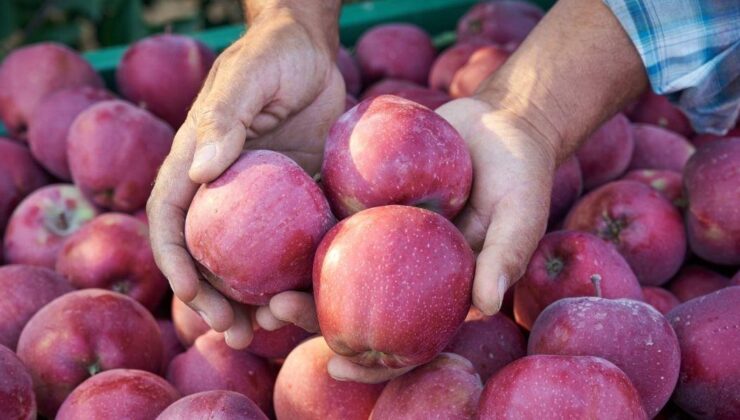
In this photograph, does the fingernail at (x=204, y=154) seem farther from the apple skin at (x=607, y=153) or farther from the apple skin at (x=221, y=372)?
the apple skin at (x=607, y=153)

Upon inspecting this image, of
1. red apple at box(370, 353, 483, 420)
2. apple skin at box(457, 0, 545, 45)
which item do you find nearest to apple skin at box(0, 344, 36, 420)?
red apple at box(370, 353, 483, 420)

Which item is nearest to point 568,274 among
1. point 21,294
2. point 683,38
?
point 683,38

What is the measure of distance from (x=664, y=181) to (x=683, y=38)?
43cm

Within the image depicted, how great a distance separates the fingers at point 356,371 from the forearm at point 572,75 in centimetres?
71

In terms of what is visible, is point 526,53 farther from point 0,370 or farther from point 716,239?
point 0,370

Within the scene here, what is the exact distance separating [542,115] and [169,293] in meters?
1.05

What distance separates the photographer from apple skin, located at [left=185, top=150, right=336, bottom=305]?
133cm

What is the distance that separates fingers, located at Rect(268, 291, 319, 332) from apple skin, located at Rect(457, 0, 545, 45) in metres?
1.86

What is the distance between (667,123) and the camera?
2619mm

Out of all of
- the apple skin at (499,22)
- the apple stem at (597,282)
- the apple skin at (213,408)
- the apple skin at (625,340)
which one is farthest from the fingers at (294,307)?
the apple skin at (499,22)

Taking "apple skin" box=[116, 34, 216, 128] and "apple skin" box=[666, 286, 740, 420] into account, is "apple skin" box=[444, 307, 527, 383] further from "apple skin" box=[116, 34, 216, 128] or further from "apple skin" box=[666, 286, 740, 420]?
"apple skin" box=[116, 34, 216, 128]

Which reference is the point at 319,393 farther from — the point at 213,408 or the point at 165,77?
the point at 165,77

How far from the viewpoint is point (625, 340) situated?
1344mm

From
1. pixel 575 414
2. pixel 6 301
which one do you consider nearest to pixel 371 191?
pixel 575 414
